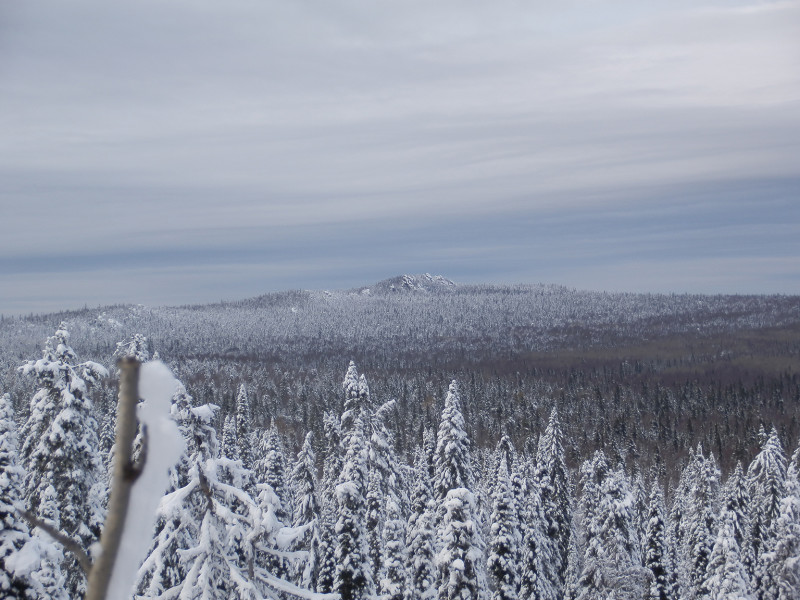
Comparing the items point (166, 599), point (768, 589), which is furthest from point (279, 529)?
point (768, 589)

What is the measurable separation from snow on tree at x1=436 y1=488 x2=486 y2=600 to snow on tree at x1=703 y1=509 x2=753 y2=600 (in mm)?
11354

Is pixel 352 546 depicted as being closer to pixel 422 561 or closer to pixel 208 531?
pixel 422 561

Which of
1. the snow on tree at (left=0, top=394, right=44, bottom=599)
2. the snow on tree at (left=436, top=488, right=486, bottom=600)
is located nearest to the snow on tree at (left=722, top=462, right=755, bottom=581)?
the snow on tree at (left=436, top=488, right=486, bottom=600)

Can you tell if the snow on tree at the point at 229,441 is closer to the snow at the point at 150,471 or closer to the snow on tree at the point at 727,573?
the snow on tree at the point at 727,573

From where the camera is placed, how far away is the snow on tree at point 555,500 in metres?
33.7

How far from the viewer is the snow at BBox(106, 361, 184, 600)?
0.95 m

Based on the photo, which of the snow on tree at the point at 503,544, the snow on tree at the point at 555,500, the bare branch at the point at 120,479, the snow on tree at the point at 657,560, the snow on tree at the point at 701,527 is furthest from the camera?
the snow on tree at the point at 555,500

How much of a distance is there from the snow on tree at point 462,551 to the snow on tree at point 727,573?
11354 millimetres

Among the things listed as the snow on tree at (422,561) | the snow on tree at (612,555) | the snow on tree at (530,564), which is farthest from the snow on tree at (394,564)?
the snow on tree at (612,555)

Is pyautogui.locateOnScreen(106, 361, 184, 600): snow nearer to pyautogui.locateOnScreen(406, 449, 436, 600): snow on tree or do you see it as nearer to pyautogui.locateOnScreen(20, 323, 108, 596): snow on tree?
pyautogui.locateOnScreen(20, 323, 108, 596): snow on tree

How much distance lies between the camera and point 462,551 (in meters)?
18.3

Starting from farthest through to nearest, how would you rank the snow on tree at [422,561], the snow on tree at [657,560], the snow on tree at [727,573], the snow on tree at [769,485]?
the snow on tree at [769,485], the snow on tree at [657,560], the snow on tree at [727,573], the snow on tree at [422,561]

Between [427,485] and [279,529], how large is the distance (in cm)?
1967

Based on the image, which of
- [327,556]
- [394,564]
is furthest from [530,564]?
[327,556]
